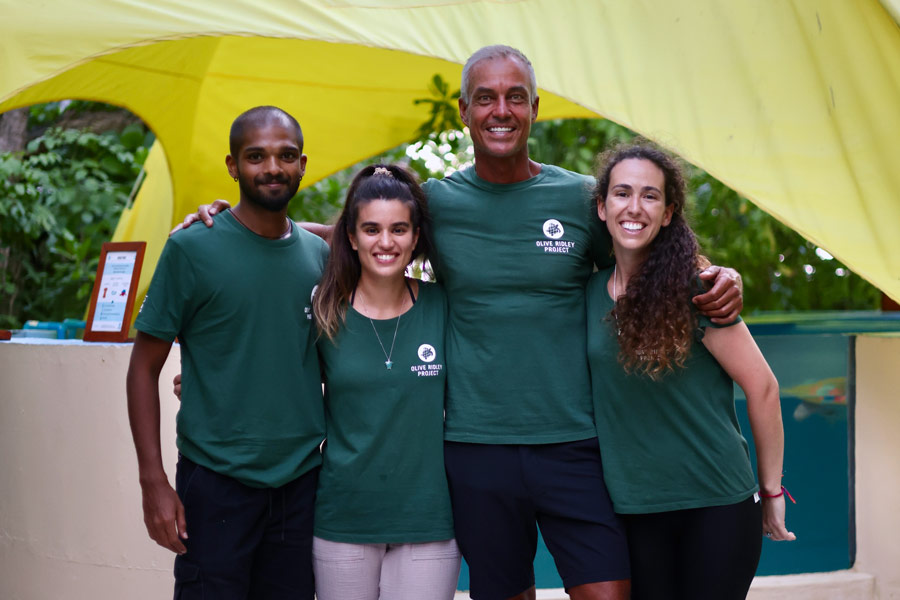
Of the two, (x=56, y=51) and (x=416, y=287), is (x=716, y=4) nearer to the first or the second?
(x=416, y=287)

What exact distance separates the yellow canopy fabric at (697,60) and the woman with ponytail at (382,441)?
3.04 feet

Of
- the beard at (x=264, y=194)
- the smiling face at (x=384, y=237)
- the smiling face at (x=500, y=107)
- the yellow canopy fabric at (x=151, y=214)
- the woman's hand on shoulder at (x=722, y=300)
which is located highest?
the yellow canopy fabric at (x=151, y=214)

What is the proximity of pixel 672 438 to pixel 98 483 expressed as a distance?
7.69 ft

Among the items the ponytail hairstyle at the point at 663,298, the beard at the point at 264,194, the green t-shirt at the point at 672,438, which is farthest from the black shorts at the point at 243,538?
the ponytail hairstyle at the point at 663,298

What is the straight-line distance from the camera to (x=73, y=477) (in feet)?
12.3

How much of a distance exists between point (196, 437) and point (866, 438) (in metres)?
2.79

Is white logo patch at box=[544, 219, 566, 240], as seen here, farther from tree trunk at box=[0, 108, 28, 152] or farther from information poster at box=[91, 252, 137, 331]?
tree trunk at box=[0, 108, 28, 152]

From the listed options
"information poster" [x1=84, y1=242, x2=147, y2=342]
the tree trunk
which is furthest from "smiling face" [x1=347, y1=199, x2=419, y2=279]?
the tree trunk

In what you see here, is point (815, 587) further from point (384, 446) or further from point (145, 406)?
point (145, 406)

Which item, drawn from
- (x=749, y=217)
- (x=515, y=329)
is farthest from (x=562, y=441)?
(x=749, y=217)

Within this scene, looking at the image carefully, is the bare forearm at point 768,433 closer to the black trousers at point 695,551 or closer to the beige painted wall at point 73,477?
the black trousers at point 695,551

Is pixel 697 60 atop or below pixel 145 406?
atop

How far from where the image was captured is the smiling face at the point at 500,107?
8.55ft

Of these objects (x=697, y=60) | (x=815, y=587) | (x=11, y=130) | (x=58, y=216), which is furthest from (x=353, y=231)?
(x=11, y=130)
